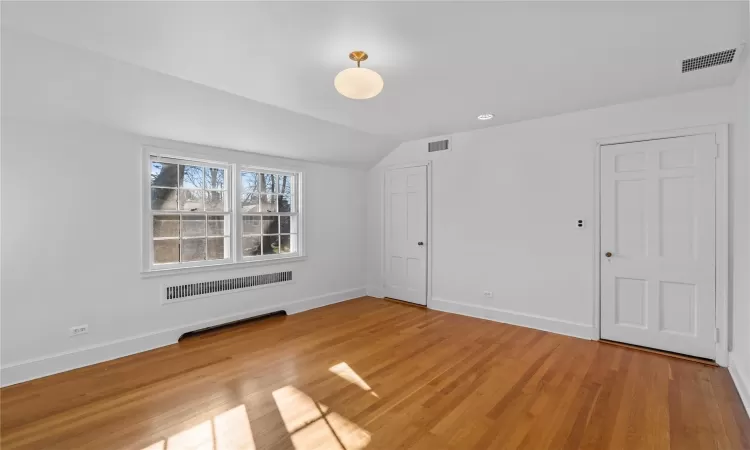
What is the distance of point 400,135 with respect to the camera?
16.7 ft

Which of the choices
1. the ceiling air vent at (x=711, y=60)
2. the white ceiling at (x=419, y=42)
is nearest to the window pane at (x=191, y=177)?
the white ceiling at (x=419, y=42)

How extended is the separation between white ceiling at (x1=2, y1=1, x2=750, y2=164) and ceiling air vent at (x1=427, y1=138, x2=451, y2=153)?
1.58 metres

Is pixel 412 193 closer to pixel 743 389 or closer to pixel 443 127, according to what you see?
pixel 443 127

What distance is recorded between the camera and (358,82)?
233 centimetres

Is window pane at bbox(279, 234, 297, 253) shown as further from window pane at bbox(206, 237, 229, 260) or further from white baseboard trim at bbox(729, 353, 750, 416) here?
white baseboard trim at bbox(729, 353, 750, 416)

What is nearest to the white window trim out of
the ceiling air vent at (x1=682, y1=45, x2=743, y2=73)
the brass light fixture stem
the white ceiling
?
the white ceiling

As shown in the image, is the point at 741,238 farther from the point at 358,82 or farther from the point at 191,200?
the point at 191,200

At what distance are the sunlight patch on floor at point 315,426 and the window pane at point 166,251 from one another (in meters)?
2.24

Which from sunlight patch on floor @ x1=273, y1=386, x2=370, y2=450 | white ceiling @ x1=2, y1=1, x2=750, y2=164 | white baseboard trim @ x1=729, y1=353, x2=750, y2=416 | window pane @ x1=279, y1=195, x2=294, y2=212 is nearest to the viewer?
white ceiling @ x1=2, y1=1, x2=750, y2=164

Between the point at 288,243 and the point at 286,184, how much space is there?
3.00ft

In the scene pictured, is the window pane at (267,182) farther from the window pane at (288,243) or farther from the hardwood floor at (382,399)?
the hardwood floor at (382,399)

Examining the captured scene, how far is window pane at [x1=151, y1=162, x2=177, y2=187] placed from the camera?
12.7 feet

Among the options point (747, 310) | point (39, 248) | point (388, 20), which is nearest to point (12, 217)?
point (39, 248)

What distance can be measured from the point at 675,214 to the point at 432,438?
332cm
